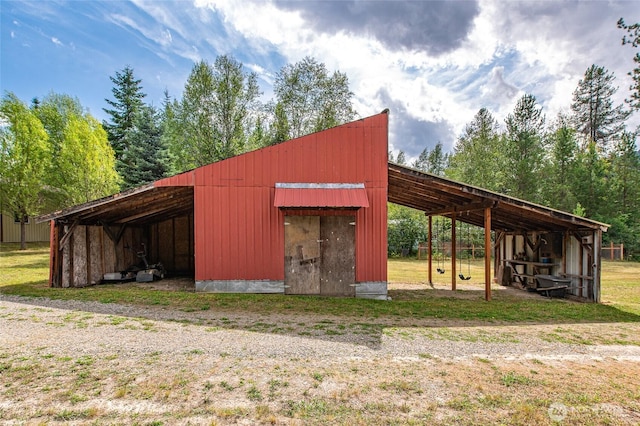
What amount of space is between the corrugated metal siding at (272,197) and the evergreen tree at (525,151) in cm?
1943

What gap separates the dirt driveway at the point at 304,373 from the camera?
3096 millimetres

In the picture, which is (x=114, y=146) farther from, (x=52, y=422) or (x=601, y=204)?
(x=601, y=204)

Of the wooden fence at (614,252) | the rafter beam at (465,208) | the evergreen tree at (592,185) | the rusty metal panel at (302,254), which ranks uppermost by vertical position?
the evergreen tree at (592,185)

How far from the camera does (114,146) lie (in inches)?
1130

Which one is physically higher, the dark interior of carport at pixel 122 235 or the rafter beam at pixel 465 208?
the rafter beam at pixel 465 208

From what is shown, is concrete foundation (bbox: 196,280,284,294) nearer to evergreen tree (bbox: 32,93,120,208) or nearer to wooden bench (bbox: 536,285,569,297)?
wooden bench (bbox: 536,285,569,297)

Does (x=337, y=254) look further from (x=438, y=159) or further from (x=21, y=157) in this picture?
(x=438, y=159)

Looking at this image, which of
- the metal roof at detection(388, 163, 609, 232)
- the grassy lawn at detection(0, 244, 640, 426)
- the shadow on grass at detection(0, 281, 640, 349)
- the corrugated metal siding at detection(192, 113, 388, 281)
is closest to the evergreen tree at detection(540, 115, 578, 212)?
the metal roof at detection(388, 163, 609, 232)

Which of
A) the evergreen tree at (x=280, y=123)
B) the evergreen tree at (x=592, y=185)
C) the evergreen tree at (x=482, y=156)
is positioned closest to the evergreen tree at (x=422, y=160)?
the evergreen tree at (x=482, y=156)

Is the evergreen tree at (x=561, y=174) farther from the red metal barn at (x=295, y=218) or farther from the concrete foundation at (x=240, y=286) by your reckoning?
the concrete foundation at (x=240, y=286)

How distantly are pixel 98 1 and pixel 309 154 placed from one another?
24.5 feet

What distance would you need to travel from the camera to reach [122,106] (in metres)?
30.2

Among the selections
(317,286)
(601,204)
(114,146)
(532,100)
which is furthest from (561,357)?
(114,146)

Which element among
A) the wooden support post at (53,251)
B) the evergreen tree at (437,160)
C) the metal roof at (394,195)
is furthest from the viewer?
the evergreen tree at (437,160)
